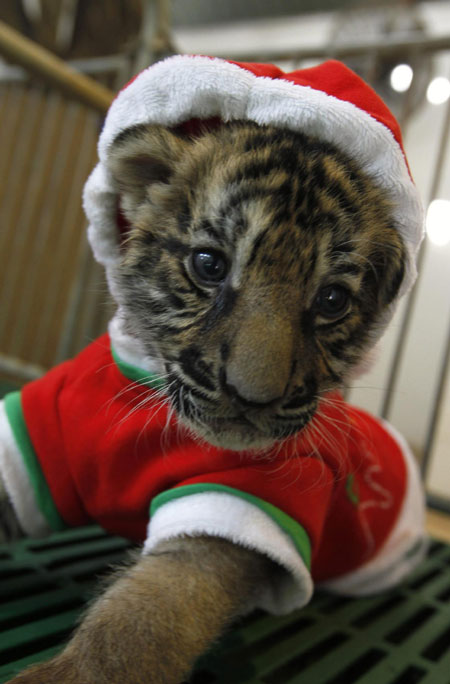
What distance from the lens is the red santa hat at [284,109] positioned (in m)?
0.52

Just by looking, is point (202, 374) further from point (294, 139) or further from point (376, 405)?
point (376, 405)

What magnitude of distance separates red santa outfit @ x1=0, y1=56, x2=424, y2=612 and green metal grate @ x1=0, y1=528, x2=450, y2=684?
0.26 feet

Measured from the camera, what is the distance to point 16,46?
120cm

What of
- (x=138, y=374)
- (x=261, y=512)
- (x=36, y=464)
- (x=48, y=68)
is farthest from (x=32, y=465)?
(x=48, y=68)

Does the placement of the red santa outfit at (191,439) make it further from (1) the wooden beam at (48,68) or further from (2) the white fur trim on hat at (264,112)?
(1) the wooden beam at (48,68)

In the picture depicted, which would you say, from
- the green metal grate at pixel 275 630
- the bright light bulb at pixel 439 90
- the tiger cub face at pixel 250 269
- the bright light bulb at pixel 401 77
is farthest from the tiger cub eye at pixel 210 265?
the bright light bulb at pixel 439 90

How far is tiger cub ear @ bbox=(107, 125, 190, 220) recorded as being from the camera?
56 centimetres

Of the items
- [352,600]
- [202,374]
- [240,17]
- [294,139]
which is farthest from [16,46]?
[240,17]

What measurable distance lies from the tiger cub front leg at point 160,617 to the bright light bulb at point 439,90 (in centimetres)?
136

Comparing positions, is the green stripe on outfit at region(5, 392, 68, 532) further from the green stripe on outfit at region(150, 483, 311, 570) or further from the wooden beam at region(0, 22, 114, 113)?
the wooden beam at region(0, 22, 114, 113)

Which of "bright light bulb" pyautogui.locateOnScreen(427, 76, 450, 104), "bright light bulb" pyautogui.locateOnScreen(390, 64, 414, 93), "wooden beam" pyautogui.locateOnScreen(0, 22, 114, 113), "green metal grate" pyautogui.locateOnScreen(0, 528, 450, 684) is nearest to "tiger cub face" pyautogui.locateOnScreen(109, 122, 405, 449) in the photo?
"green metal grate" pyautogui.locateOnScreen(0, 528, 450, 684)

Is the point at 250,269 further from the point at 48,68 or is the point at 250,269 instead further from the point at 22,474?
the point at 48,68

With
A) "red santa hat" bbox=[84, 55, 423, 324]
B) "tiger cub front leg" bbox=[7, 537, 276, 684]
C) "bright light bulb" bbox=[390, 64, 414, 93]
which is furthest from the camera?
"bright light bulb" bbox=[390, 64, 414, 93]

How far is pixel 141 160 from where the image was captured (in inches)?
23.0
